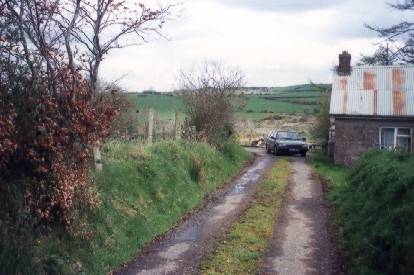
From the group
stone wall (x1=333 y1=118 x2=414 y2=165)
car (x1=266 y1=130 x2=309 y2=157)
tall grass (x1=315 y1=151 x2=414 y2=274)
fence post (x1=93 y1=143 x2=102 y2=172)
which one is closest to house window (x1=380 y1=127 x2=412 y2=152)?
stone wall (x1=333 y1=118 x2=414 y2=165)

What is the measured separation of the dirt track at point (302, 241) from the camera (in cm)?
929

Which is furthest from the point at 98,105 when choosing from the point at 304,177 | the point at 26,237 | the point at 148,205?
the point at 304,177

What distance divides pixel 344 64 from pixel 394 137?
17.3 feet

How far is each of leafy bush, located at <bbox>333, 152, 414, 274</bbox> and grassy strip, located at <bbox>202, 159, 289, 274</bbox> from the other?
1.73m

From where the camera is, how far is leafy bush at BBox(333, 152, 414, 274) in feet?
27.2

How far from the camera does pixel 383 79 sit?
2886 cm

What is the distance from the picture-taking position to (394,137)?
88.7 feet

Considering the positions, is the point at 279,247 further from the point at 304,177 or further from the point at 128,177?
the point at 304,177

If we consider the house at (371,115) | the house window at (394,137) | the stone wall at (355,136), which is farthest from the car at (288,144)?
the house window at (394,137)

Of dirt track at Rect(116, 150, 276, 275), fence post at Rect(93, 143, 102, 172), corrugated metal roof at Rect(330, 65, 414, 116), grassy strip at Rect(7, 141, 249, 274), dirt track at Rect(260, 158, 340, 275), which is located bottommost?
dirt track at Rect(260, 158, 340, 275)

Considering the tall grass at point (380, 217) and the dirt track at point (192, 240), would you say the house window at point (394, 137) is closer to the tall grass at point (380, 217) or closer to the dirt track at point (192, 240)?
the tall grass at point (380, 217)

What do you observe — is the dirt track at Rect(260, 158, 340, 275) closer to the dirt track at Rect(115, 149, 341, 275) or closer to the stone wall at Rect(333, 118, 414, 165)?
the dirt track at Rect(115, 149, 341, 275)

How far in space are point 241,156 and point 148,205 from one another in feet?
49.2

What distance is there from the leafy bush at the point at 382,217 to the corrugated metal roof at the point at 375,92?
1240 cm
